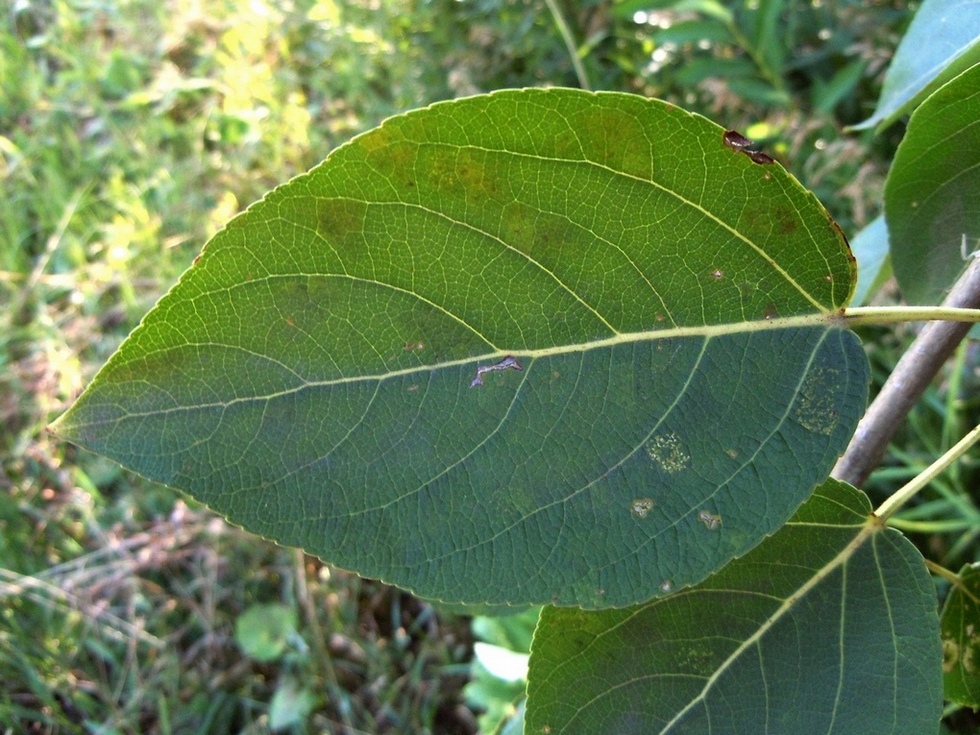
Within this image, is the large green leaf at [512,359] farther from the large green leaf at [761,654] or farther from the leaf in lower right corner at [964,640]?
the leaf in lower right corner at [964,640]

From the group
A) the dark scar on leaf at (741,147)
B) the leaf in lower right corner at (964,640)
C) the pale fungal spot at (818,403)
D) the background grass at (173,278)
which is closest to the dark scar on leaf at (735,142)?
the dark scar on leaf at (741,147)

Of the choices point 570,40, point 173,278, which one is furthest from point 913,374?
point 173,278

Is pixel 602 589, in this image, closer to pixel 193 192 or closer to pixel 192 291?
pixel 192 291

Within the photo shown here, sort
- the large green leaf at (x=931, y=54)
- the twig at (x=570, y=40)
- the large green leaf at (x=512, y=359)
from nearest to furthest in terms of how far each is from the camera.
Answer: the large green leaf at (x=512, y=359) → the large green leaf at (x=931, y=54) → the twig at (x=570, y=40)

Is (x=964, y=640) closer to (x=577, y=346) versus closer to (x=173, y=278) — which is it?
(x=577, y=346)

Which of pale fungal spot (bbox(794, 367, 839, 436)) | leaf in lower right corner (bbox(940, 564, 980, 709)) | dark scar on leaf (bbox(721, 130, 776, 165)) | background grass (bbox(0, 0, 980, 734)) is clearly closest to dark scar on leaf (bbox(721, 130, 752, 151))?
dark scar on leaf (bbox(721, 130, 776, 165))

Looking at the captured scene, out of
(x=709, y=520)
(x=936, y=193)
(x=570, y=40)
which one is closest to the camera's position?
(x=709, y=520)
